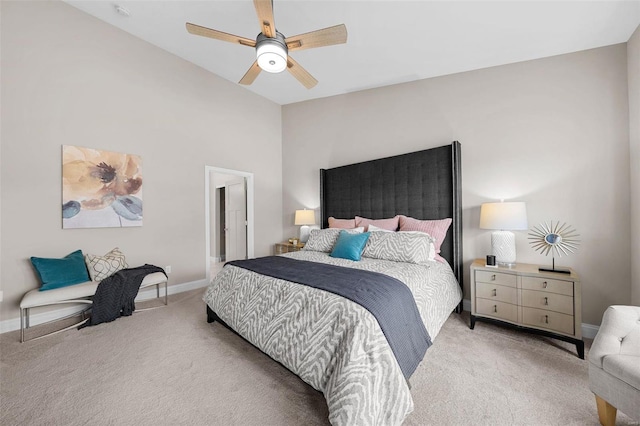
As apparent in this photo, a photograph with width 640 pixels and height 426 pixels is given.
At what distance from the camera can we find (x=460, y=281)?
3.06 metres

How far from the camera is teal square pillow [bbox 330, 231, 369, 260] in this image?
2781 millimetres

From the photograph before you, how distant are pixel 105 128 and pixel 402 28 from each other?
142 inches

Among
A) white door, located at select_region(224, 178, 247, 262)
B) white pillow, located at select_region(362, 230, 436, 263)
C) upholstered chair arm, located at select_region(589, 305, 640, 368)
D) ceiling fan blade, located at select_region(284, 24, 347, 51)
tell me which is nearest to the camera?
upholstered chair arm, located at select_region(589, 305, 640, 368)

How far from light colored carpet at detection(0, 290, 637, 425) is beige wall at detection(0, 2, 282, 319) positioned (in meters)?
1.08

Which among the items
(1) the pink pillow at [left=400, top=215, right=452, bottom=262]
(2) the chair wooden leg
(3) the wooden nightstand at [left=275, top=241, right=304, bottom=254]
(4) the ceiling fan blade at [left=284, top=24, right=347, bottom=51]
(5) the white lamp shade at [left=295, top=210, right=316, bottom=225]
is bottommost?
(2) the chair wooden leg

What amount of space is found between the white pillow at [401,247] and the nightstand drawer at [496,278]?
472 mm

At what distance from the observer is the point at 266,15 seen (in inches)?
73.7

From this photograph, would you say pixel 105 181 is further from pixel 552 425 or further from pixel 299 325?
pixel 552 425

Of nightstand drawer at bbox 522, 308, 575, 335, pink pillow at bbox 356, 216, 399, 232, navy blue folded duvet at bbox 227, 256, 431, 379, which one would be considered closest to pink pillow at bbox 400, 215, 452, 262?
pink pillow at bbox 356, 216, 399, 232

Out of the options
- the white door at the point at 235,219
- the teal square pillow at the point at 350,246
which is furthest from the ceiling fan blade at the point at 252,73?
the white door at the point at 235,219

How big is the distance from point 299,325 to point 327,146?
3.33 m

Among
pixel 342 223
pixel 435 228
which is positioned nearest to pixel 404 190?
pixel 435 228

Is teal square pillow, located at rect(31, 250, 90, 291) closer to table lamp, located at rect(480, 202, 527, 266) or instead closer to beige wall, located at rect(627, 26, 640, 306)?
table lamp, located at rect(480, 202, 527, 266)

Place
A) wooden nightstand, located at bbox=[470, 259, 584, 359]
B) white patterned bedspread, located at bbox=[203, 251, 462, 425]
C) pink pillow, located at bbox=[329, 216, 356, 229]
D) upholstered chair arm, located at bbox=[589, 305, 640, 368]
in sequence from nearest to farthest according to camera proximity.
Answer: white patterned bedspread, located at bbox=[203, 251, 462, 425] → upholstered chair arm, located at bbox=[589, 305, 640, 368] → wooden nightstand, located at bbox=[470, 259, 584, 359] → pink pillow, located at bbox=[329, 216, 356, 229]
